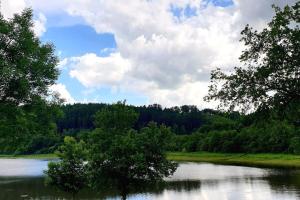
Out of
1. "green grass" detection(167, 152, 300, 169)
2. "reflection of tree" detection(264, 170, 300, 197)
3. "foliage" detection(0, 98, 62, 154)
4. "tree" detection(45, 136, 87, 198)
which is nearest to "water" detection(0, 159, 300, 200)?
"reflection of tree" detection(264, 170, 300, 197)

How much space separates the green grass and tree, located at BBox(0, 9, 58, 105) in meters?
69.2

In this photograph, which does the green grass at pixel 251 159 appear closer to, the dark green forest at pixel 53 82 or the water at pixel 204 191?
the water at pixel 204 191

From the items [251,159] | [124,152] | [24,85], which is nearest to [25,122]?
[24,85]

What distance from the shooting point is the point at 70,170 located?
54375 millimetres

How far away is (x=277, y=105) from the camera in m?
27.5

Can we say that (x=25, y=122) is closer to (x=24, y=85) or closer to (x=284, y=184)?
(x=24, y=85)

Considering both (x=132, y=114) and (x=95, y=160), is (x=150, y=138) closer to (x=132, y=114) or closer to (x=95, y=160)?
(x=132, y=114)

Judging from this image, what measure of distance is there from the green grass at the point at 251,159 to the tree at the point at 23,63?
69.2m

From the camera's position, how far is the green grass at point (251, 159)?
122581 mm

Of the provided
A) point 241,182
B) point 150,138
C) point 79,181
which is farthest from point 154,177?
point 241,182

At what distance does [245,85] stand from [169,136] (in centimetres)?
1600

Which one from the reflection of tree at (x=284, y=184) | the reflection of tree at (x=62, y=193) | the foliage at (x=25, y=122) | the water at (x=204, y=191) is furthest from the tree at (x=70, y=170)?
the reflection of tree at (x=284, y=184)

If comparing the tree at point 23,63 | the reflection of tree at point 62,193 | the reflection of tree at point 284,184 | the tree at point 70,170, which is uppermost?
the tree at point 23,63

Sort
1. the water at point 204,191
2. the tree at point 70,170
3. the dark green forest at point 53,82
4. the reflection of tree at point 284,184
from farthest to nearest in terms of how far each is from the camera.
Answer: the reflection of tree at point 284,184
the water at point 204,191
the tree at point 70,170
the dark green forest at point 53,82
